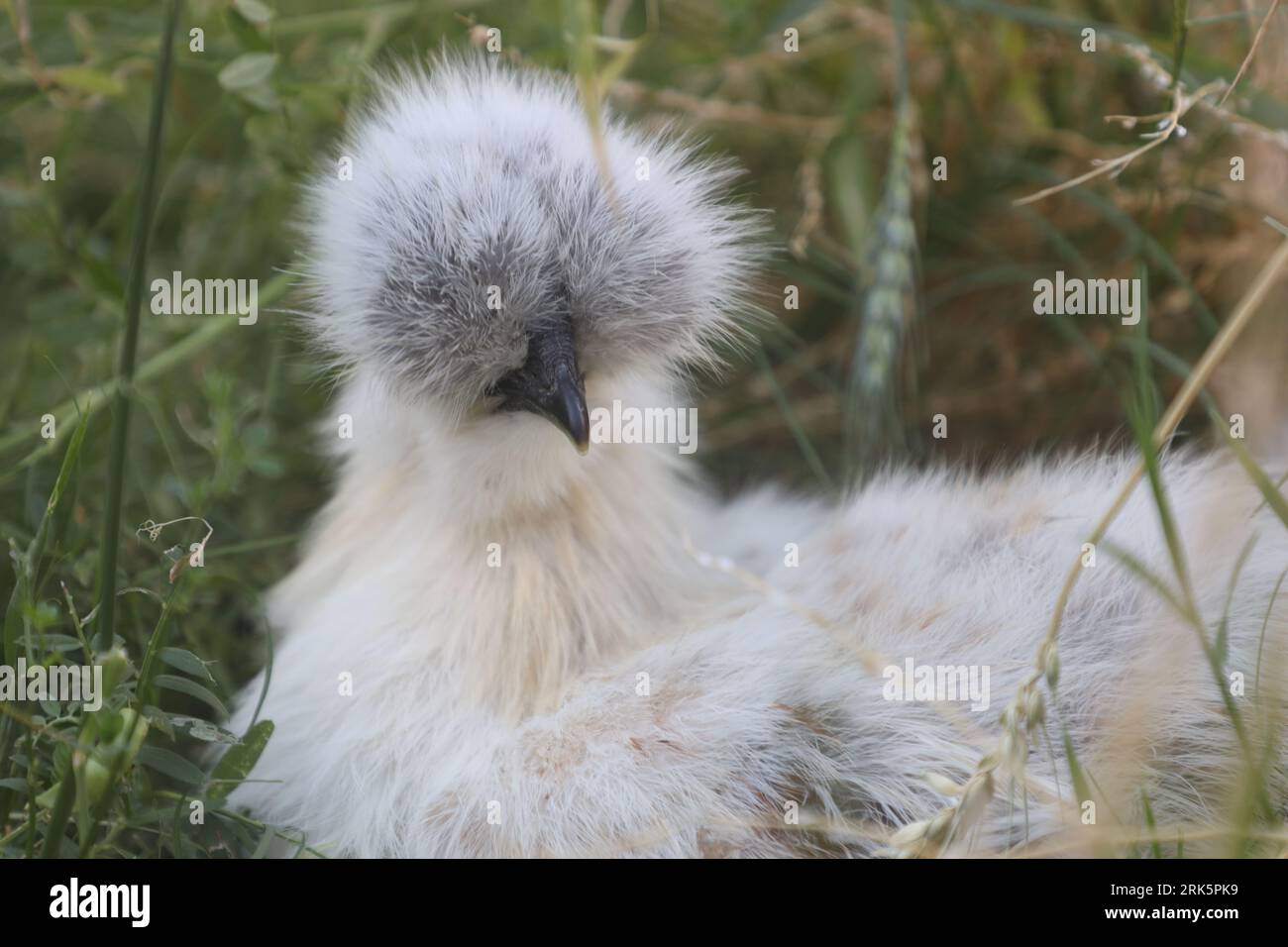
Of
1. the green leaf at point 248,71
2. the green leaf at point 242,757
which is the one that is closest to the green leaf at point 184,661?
the green leaf at point 242,757

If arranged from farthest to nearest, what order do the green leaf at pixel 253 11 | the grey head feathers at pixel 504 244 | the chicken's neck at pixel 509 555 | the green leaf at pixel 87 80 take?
the green leaf at pixel 87 80, the green leaf at pixel 253 11, the chicken's neck at pixel 509 555, the grey head feathers at pixel 504 244

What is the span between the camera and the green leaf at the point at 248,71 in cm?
177

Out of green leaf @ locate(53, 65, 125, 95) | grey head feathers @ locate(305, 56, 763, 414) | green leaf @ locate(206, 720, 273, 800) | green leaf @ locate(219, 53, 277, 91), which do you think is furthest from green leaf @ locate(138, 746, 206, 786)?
green leaf @ locate(53, 65, 125, 95)

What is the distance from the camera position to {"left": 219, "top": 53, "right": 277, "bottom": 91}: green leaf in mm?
1774

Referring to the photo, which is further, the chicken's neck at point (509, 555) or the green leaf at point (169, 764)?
the chicken's neck at point (509, 555)

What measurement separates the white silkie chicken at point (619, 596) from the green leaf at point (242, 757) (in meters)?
0.15

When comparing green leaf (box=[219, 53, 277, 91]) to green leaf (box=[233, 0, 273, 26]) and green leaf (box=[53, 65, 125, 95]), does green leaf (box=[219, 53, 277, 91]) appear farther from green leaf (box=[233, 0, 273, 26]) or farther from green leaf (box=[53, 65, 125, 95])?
green leaf (box=[53, 65, 125, 95])

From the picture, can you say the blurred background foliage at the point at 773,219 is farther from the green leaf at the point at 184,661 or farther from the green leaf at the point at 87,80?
the green leaf at the point at 184,661

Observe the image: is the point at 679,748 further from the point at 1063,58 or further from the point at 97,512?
the point at 1063,58

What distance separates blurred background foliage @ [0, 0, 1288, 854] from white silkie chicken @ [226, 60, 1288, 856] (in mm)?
277

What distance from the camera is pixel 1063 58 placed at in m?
2.50

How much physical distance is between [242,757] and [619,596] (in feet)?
1.69
